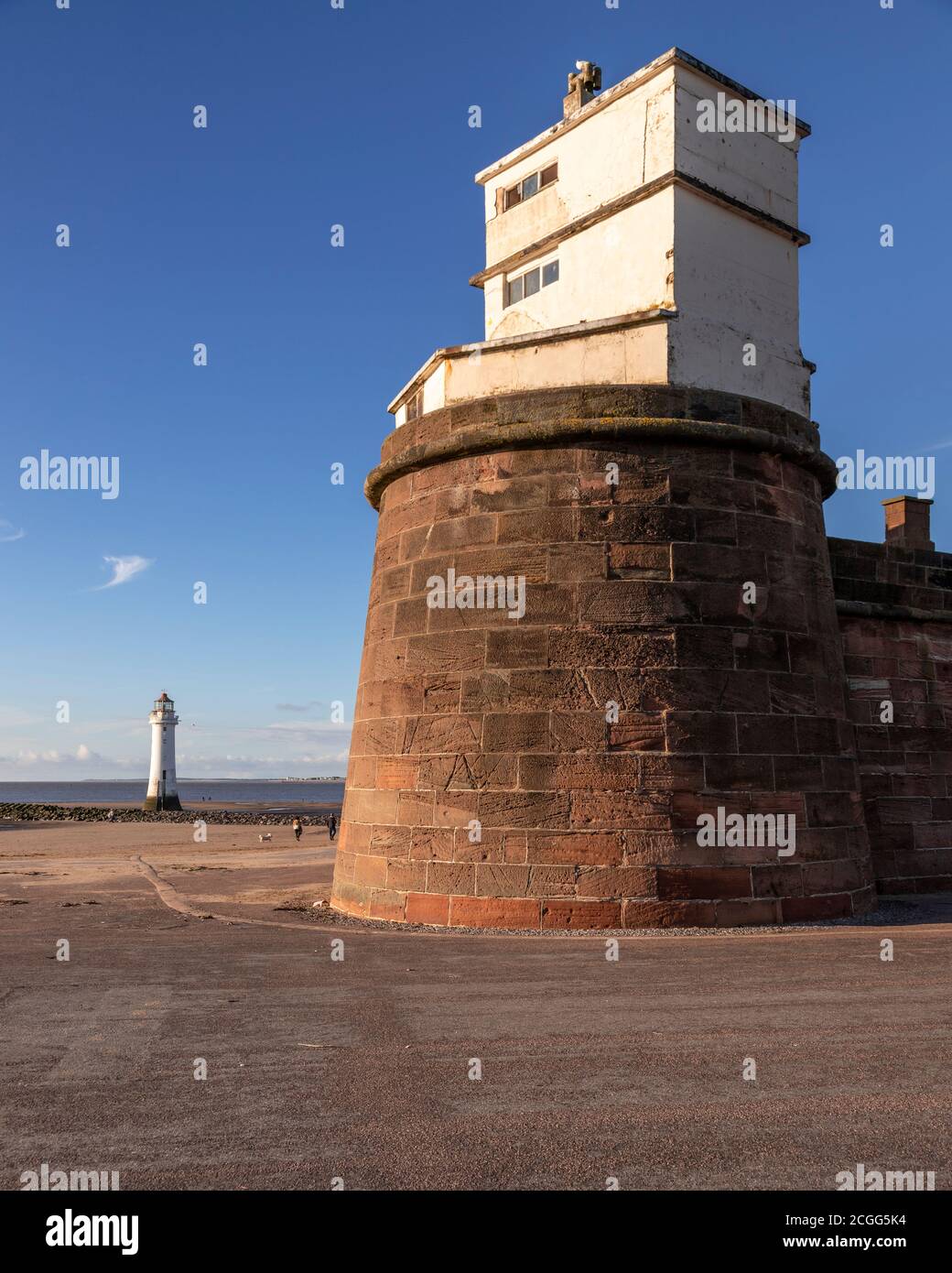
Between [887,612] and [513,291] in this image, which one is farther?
[513,291]

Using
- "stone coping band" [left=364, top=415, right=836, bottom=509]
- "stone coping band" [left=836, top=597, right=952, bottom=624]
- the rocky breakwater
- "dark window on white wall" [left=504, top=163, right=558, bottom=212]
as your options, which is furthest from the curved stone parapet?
the rocky breakwater

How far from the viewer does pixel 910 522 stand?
53.1 feet

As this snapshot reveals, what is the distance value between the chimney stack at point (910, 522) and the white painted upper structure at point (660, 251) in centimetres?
397

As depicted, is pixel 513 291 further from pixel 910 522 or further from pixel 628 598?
pixel 910 522

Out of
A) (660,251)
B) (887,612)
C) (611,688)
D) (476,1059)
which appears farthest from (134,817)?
(476,1059)

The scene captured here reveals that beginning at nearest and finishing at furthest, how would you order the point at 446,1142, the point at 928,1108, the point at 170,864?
the point at 446,1142 → the point at 928,1108 → the point at 170,864

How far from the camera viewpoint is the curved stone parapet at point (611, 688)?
34.3 feet

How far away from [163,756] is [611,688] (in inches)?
2475

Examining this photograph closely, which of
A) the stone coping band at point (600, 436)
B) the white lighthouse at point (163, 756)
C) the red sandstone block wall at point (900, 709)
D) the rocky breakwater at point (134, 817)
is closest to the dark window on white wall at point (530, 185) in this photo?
the stone coping band at point (600, 436)

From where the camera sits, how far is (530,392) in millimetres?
11703

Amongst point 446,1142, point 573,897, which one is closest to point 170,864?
point 573,897

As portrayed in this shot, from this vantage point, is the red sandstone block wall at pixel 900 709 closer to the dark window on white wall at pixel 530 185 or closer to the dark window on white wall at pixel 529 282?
the dark window on white wall at pixel 529 282
